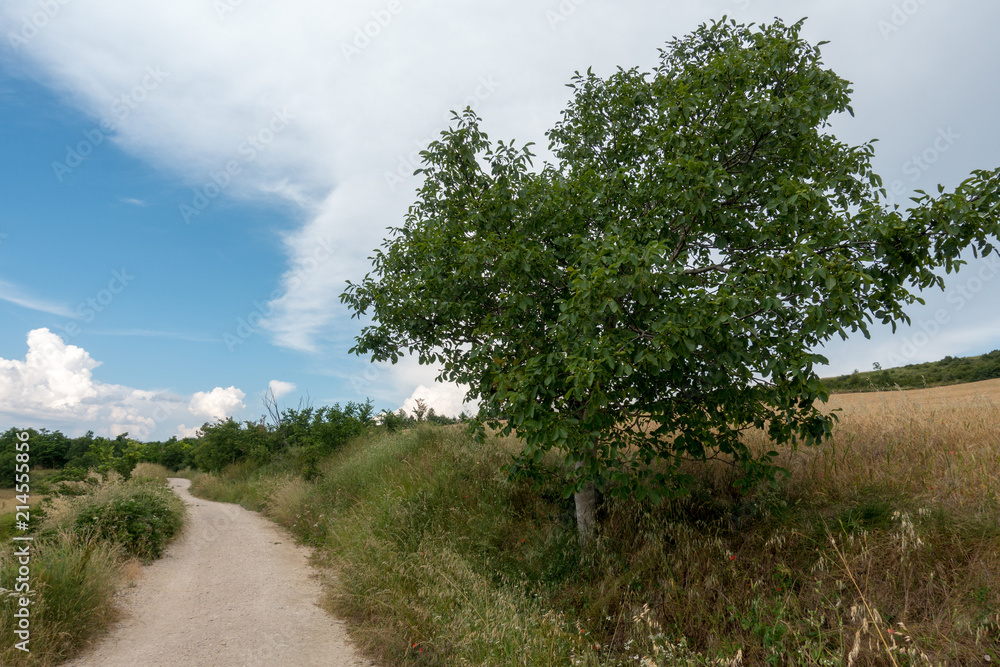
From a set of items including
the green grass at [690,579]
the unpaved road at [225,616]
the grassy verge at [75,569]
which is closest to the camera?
the green grass at [690,579]

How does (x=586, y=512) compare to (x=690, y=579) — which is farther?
(x=586, y=512)

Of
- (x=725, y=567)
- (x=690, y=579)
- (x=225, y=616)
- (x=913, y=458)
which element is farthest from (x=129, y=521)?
(x=913, y=458)

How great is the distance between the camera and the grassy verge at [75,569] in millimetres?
5430

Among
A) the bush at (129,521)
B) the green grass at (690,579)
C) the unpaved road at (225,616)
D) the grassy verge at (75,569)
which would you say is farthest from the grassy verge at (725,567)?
the bush at (129,521)

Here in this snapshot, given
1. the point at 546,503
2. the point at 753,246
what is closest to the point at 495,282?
the point at 753,246

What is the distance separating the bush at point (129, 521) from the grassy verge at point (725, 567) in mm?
4068

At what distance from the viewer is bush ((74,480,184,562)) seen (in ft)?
30.3

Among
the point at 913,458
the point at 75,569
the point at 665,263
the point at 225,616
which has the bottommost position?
the point at 225,616

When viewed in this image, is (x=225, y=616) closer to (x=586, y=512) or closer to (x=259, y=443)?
(x=586, y=512)

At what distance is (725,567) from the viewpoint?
17.4ft

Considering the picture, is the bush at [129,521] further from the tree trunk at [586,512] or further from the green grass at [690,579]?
Result: the tree trunk at [586,512]

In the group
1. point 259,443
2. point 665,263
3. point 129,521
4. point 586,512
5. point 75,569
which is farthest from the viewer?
point 259,443

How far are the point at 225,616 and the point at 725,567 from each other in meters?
6.60

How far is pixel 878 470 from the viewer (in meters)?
6.20
